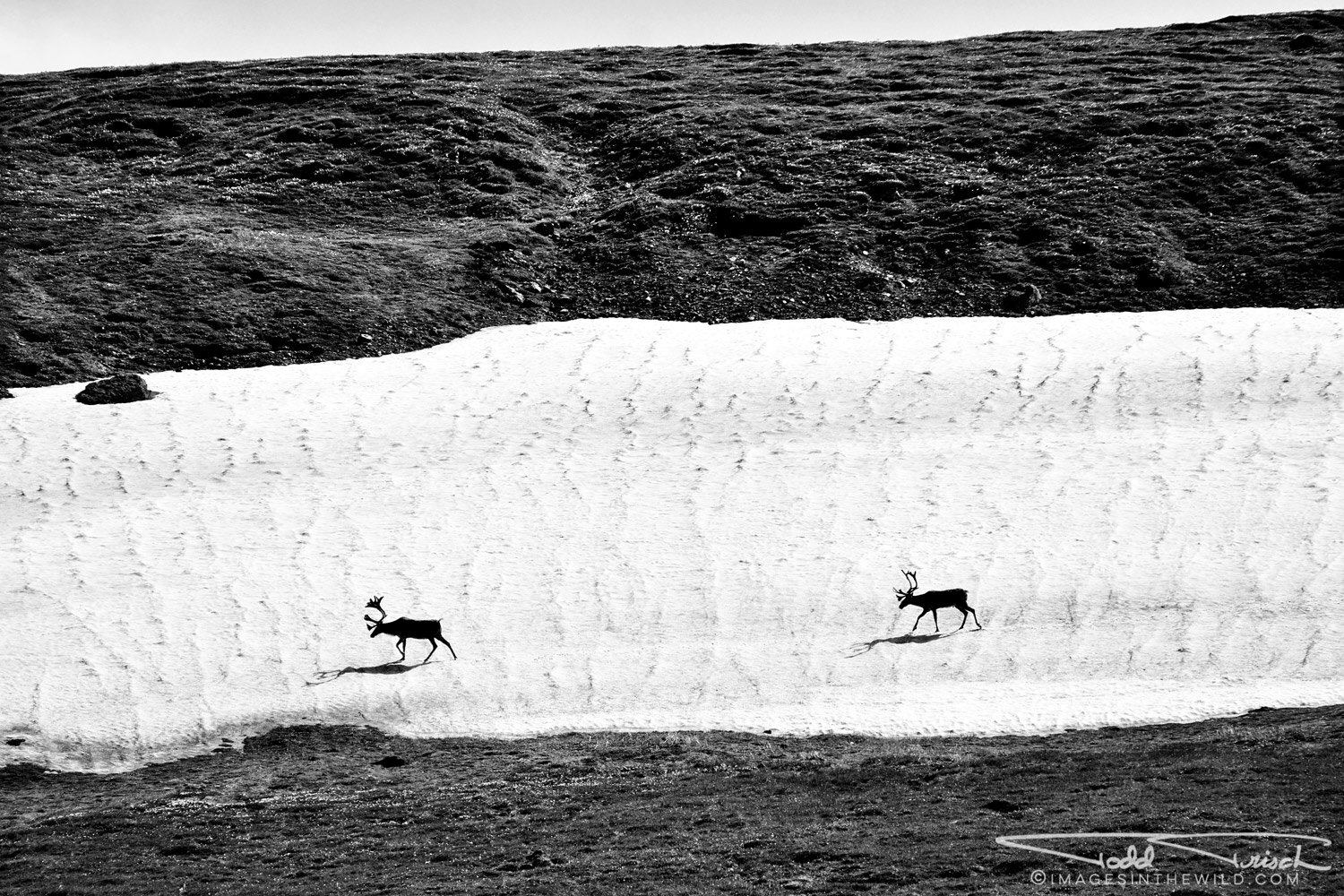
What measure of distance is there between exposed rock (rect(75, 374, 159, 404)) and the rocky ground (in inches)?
718

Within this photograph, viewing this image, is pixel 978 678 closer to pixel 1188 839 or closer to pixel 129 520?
pixel 1188 839

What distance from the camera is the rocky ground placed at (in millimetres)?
13578

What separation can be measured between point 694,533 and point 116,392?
18.7 metres

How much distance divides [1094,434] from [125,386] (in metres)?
27.7

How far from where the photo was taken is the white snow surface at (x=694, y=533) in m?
22.3

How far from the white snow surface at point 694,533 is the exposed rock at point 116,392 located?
2.11 ft

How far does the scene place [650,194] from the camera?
2219 inches

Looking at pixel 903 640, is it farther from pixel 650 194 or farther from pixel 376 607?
pixel 650 194

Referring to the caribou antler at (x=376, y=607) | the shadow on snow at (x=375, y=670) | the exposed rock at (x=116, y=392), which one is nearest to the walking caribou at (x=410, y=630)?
the caribou antler at (x=376, y=607)

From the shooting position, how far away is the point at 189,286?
149ft

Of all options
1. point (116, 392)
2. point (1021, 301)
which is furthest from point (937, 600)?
point (116, 392)
